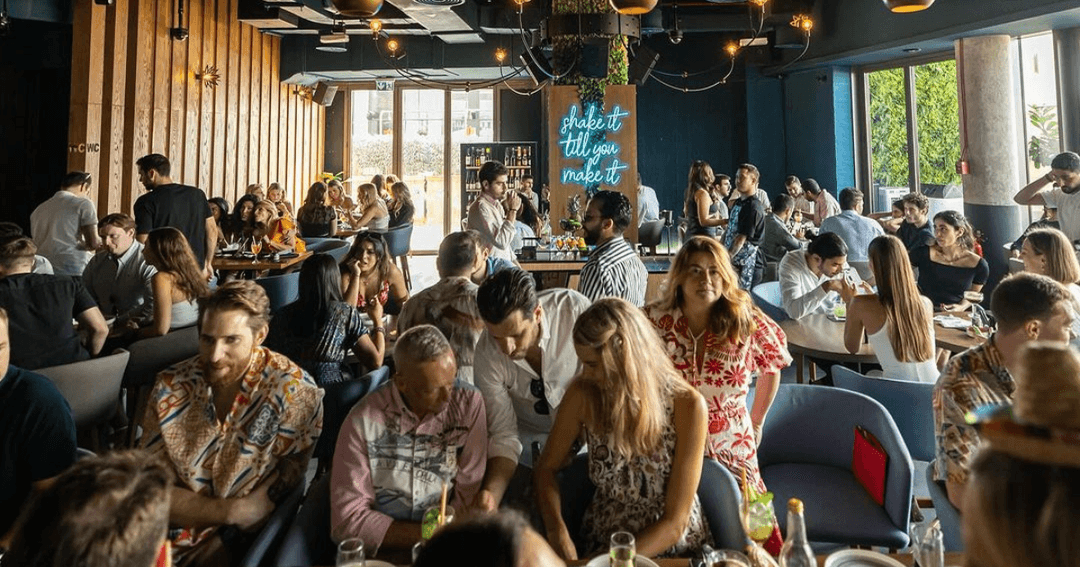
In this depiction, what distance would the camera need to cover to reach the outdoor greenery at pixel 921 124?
966cm

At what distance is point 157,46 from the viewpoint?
28.9 ft

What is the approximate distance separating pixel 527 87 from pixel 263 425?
13.3 metres

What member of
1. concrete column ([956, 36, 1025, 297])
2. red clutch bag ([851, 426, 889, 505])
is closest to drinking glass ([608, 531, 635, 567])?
red clutch bag ([851, 426, 889, 505])

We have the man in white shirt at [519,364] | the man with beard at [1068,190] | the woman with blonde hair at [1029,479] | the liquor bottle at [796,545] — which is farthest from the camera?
the man with beard at [1068,190]

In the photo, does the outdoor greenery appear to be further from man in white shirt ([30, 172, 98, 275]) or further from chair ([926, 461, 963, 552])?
man in white shirt ([30, 172, 98, 275])

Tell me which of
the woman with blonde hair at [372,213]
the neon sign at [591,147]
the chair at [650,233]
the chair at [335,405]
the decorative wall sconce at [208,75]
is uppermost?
the decorative wall sconce at [208,75]

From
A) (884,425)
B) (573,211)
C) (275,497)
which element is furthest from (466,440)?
(573,211)

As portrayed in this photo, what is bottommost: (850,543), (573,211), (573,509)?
(850,543)

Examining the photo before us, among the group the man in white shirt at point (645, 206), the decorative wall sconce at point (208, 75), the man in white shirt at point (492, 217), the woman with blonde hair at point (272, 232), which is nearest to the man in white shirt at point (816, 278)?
the man in white shirt at point (492, 217)

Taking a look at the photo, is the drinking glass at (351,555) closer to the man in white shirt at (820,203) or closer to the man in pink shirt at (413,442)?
the man in pink shirt at (413,442)

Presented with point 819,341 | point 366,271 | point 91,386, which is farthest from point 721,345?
point 91,386

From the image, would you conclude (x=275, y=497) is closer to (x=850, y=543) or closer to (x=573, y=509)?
(x=573, y=509)

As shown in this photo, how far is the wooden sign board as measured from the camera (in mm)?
8078

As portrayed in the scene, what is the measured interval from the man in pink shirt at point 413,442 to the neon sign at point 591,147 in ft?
19.8
